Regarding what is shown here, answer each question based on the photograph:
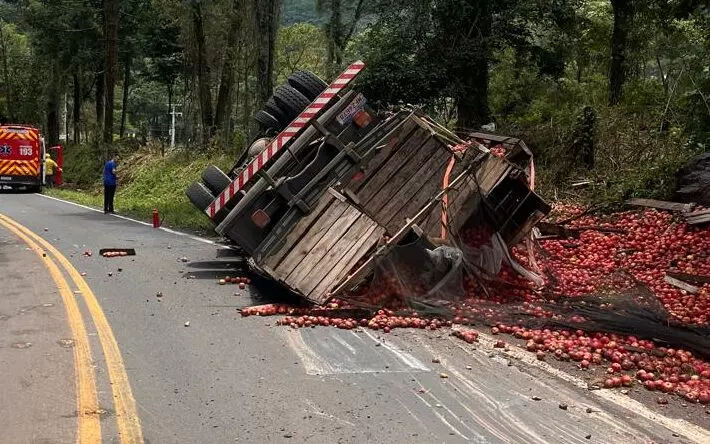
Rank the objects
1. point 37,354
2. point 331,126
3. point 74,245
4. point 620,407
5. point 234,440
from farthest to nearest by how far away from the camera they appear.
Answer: point 74,245, point 331,126, point 37,354, point 620,407, point 234,440

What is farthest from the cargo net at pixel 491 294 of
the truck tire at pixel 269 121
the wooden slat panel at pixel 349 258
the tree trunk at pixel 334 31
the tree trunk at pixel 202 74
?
the tree trunk at pixel 334 31

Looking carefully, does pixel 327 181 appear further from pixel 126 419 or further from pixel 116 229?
pixel 116 229

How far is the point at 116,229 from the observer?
16641 millimetres

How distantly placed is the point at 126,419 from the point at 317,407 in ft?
4.58

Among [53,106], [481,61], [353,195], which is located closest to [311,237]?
[353,195]

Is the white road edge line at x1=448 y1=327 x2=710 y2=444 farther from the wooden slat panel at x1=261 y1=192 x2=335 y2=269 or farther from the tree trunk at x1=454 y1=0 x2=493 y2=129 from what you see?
the tree trunk at x1=454 y1=0 x2=493 y2=129

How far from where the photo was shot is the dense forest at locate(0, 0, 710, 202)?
16172mm

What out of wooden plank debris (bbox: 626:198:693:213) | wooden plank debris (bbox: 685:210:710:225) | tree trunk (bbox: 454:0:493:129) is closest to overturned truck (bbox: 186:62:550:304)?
wooden plank debris (bbox: 685:210:710:225)

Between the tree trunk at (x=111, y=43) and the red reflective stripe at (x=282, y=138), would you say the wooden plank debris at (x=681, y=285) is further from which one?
the tree trunk at (x=111, y=43)

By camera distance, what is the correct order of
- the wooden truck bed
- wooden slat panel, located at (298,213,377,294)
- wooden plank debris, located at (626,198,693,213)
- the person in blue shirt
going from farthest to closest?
the person in blue shirt < wooden plank debris, located at (626,198,693,213) < the wooden truck bed < wooden slat panel, located at (298,213,377,294)

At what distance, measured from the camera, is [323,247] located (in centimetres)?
870

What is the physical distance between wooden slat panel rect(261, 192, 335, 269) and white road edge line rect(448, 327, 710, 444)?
252 centimetres

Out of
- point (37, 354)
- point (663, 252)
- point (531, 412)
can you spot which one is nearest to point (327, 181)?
point (37, 354)

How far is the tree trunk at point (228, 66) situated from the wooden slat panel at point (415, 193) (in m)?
→ 22.5
